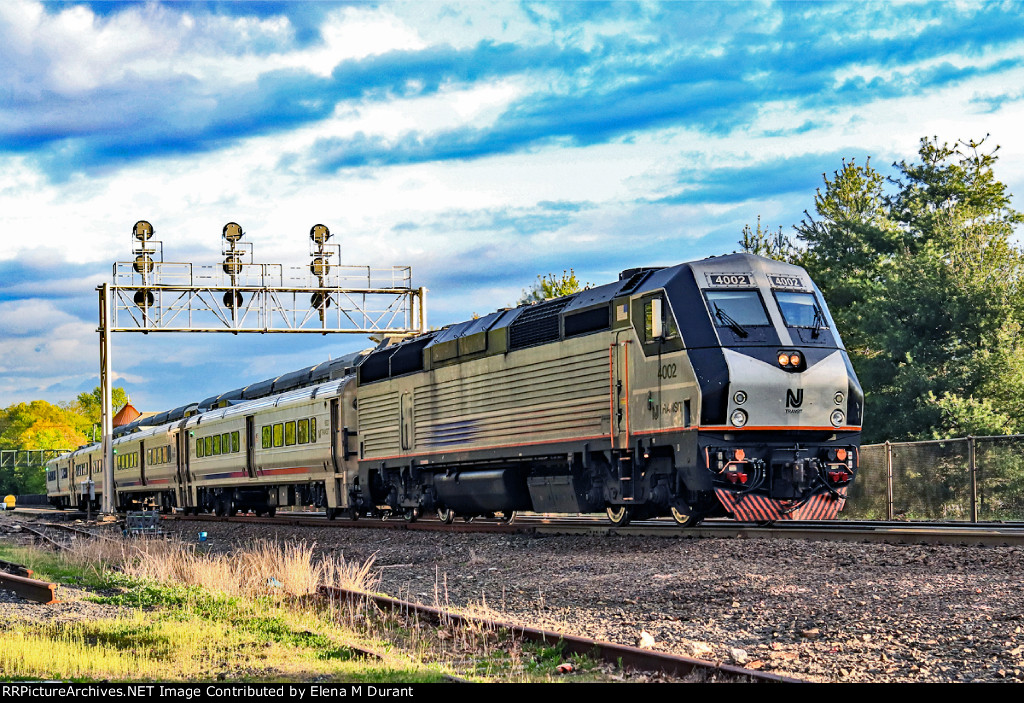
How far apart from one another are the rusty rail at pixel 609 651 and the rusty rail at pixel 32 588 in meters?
4.00

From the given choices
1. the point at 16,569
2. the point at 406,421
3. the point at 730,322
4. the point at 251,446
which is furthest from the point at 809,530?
the point at 251,446

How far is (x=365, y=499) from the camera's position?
1113 inches

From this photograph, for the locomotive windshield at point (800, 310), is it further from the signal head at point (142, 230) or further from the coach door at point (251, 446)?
the signal head at point (142, 230)

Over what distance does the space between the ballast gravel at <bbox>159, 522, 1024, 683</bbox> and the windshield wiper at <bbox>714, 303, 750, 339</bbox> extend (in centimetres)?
307

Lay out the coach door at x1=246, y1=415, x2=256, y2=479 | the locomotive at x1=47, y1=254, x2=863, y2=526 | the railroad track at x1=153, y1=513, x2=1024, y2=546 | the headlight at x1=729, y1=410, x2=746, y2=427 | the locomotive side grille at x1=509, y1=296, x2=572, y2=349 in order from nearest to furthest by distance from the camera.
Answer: the railroad track at x1=153, y1=513, x2=1024, y2=546 → the headlight at x1=729, y1=410, x2=746, y2=427 → the locomotive at x1=47, y1=254, x2=863, y2=526 → the locomotive side grille at x1=509, y1=296, x2=572, y2=349 → the coach door at x1=246, y1=415, x2=256, y2=479

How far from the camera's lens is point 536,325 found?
2081cm

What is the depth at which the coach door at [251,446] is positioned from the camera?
35000 mm

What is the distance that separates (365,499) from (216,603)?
51.8 feet

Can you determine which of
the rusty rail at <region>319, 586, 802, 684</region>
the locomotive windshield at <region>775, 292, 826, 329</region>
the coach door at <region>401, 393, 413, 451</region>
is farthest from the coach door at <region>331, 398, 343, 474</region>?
the rusty rail at <region>319, 586, 802, 684</region>

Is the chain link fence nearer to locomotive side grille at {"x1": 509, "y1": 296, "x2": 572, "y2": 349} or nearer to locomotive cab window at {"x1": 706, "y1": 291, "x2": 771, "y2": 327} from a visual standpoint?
locomotive cab window at {"x1": 706, "y1": 291, "x2": 771, "y2": 327}

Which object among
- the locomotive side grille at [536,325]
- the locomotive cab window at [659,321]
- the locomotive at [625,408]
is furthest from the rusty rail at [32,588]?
the locomotive side grille at [536,325]

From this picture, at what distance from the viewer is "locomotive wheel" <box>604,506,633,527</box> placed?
63.5 ft
